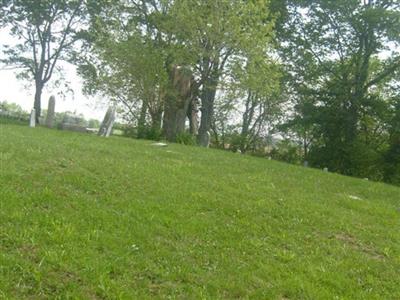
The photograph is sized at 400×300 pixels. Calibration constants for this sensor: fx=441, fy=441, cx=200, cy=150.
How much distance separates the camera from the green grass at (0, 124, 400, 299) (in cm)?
477

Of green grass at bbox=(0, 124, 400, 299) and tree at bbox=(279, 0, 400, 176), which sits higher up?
tree at bbox=(279, 0, 400, 176)

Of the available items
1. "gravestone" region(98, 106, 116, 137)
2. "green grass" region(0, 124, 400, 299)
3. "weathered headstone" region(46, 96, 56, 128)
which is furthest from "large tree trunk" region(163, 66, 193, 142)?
"green grass" region(0, 124, 400, 299)

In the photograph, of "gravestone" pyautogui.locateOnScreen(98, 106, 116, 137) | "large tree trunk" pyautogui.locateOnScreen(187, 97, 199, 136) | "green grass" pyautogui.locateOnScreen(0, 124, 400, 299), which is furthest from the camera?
"large tree trunk" pyautogui.locateOnScreen(187, 97, 199, 136)

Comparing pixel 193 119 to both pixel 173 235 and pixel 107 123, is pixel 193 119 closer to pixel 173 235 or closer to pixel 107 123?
pixel 107 123

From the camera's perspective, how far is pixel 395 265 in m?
6.48

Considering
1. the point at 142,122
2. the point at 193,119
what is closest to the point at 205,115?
the point at 193,119

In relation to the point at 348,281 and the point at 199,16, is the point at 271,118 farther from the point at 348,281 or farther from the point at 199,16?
the point at 348,281

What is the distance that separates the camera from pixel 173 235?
6.25 meters

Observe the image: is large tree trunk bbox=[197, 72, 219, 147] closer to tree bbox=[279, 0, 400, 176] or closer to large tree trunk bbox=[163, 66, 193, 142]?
large tree trunk bbox=[163, 66, 193, 142]

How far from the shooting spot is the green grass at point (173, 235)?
188 inches

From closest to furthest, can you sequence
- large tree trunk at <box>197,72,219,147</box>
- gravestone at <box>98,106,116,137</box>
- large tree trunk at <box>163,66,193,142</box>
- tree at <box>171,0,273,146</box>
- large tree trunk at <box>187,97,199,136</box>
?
gravestone at <box>98,106,116,137</box> < tree at <box>171,0,273,146</box> < large tree trunk at <box>163,66,193,142</box> < large tree trunk at <box>197,72,219,147</box> < large tree trunk at <box>187,97,199,136</box>

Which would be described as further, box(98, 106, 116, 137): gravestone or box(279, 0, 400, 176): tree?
box(279, 0, 400, 176): tree

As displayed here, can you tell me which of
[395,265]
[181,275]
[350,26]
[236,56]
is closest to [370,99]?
[350,26]

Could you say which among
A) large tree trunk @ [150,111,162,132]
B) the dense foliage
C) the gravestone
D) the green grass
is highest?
the dense foliage
